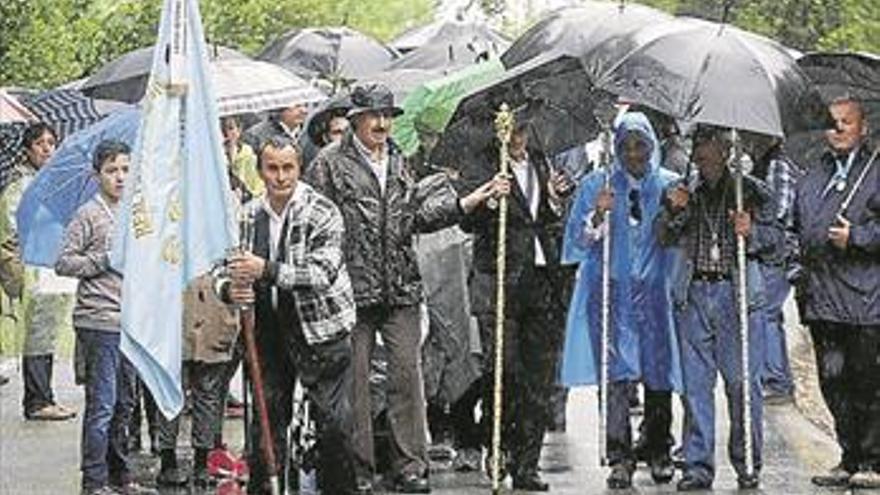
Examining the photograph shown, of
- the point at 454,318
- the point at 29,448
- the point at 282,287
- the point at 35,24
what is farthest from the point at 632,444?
the point at 35,24

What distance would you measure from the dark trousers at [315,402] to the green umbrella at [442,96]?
218 centimetres

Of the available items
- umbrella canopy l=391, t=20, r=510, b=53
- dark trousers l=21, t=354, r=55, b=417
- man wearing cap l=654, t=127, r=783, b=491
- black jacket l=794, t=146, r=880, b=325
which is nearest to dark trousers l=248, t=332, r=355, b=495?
man wearing cap l=654, t=127, r=783, b=491

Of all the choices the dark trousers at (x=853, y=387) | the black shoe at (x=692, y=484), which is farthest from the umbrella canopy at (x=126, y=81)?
the dark trousers at (x=853, y=387)

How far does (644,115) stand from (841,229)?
4.52ft

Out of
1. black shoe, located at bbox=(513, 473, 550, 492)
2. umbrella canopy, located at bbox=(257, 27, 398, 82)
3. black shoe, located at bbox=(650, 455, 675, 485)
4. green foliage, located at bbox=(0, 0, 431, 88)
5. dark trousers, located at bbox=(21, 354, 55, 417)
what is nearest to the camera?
black shoe, located at bbox=(513, 473, 550, 492)

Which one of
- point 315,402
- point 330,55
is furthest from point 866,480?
point 330,55

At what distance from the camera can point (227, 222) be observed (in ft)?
29.9

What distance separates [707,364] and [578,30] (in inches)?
82.5

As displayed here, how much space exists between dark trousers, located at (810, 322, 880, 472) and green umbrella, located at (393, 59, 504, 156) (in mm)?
2449

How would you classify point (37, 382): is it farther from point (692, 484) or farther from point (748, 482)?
point (748, 482)

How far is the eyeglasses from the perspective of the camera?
11570 mm

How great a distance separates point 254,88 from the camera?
41.3 feet

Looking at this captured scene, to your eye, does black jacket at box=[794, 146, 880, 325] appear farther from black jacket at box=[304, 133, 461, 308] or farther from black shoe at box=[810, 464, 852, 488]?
black jacket at box=[304, 133, 461, 308]

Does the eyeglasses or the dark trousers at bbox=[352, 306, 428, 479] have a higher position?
the eyeglasses
